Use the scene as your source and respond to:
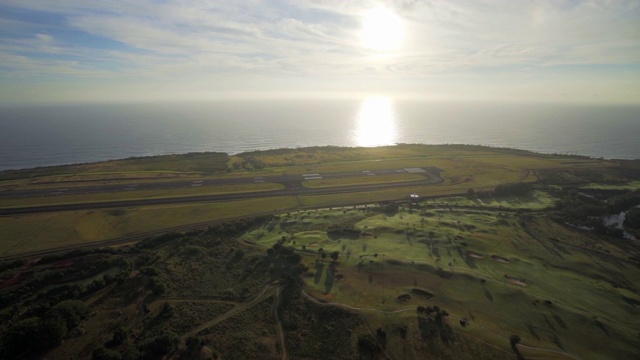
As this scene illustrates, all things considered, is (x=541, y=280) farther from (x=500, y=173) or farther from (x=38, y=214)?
(x=38, y=214)

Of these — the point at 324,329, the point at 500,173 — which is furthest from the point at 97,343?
the point at 500,173

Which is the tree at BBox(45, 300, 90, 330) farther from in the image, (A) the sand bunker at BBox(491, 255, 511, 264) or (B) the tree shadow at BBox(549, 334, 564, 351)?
(A) the sand bunker at BBox(491, 255, 511, 264)

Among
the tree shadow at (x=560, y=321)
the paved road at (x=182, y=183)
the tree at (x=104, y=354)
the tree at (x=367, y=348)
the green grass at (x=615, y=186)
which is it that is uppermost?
the green grass at (x=615, y=186)

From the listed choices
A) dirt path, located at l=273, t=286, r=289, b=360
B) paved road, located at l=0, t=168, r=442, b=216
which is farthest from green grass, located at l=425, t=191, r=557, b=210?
dirt path, located at l=273, t=286, r=289, b=360

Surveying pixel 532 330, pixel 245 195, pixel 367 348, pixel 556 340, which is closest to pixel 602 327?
pixel 556 340

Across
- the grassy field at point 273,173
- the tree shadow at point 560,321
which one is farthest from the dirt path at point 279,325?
the grassy field at point 273,173

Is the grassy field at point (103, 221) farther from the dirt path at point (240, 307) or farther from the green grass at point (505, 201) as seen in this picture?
the green grass at point (505, 201)
